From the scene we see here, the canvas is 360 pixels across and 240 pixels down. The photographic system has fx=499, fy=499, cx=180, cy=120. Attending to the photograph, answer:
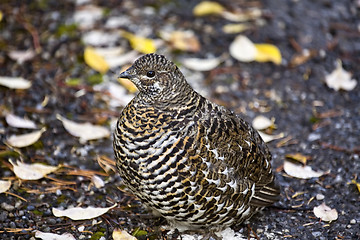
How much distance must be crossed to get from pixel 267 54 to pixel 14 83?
123 inches

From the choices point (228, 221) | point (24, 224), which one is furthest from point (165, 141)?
point (24, 224)

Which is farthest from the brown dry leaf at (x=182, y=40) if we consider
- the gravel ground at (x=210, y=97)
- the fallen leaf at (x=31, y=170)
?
the fallen leaf at (x=31, y=170)

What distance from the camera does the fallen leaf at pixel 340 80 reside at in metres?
6.13

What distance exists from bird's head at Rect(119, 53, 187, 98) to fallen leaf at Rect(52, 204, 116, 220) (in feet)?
3.39

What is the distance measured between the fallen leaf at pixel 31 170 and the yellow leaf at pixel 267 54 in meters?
3.16

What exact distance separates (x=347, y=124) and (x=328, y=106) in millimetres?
414

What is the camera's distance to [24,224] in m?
3.93

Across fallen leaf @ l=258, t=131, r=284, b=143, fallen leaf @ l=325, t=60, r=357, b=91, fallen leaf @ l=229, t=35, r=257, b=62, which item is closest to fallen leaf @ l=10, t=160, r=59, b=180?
fallen leaf @ l=258, t=131, r=284, b=143

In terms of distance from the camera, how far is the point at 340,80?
6176 millimetres

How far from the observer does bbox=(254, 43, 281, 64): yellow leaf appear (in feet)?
21.0

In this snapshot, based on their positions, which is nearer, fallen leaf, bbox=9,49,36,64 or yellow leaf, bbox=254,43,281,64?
fallen leaf, bbox=9,49,36,64

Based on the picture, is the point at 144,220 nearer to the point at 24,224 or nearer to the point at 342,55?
the point at 24,224

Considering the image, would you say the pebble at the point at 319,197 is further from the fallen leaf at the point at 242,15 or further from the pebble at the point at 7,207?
the fallen leaf at the point at 242,15

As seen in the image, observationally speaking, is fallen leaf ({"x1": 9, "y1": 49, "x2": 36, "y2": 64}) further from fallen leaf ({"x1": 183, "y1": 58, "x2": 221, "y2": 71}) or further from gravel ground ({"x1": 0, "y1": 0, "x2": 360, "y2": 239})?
fallen leaf ({"x1": 183, "y1": 58, "x2": 221, "y2": 71})
